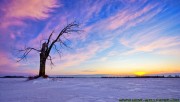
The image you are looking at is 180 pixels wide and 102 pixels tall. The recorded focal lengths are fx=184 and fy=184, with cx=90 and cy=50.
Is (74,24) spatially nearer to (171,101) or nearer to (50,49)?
(50,49)

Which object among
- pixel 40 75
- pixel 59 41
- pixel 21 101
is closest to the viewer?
pixel 21 101

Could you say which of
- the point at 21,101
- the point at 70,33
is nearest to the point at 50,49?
the point at 70,33

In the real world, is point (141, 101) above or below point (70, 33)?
below

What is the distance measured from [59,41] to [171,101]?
19.2m

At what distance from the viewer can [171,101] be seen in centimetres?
693

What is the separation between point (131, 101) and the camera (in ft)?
22.7

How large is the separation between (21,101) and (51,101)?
42.2 inches

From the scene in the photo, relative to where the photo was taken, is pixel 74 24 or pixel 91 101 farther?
pixel 74 24

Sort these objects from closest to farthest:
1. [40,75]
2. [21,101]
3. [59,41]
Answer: [21,101] < [40,75] < [59,41]

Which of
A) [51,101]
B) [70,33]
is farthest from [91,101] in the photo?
[70,33]

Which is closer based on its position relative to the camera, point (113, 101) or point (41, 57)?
point (113, 101)

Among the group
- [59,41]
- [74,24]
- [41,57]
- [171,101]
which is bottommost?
[171,101]

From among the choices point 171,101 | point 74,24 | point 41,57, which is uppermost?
point 74,24

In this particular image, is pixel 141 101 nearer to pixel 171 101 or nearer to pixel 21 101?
pixel 171 101
